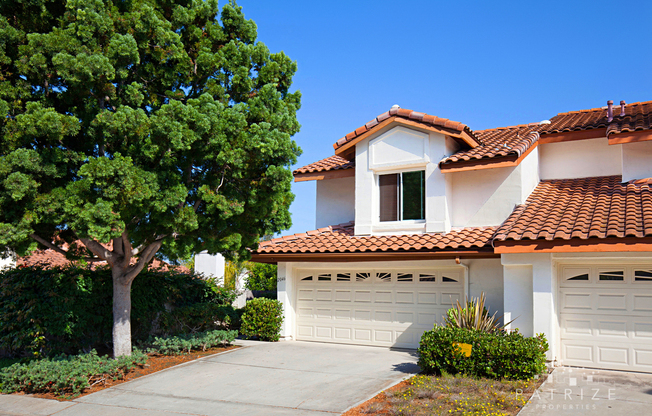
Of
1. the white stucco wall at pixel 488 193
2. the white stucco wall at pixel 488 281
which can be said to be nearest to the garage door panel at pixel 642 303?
the white stucco wall at pixel 488 281

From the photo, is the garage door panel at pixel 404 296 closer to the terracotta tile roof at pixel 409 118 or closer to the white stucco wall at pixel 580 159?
the terracotta tile roof at pixel 409 118

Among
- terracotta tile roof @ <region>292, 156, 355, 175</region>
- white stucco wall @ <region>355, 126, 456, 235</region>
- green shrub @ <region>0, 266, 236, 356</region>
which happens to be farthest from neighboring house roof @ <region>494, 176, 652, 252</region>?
green shrub @ <region>0, 266, 236, 356</region>

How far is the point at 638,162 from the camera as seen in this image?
1400 centimetres

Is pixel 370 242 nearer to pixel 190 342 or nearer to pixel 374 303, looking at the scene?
pixel 374 303

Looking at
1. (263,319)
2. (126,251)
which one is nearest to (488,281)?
(263,319)

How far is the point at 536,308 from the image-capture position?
11234mm

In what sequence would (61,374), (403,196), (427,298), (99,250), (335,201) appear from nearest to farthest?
(61,374) < (99,250) < (427,298) < (403,196) < (335,201)

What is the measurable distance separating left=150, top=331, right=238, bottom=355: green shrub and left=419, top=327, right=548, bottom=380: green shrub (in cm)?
533

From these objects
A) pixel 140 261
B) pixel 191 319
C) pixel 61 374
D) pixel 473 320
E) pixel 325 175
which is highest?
pixel 325 175

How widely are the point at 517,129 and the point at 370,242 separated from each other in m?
6.84

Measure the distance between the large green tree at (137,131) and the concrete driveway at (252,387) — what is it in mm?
2088

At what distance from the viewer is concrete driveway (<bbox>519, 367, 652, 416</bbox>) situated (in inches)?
316

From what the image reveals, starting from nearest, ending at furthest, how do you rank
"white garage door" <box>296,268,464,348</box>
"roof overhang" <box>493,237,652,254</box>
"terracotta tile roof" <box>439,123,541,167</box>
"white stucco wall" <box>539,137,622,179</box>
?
"roof overhang" <box>493,237,652,254</box> → "terracotta tile roof" <box>439,123,541,167</box> → "white garage door" <box>296,268,464,348</box> → "white stucco wall" <box>539,137,622,179</box>

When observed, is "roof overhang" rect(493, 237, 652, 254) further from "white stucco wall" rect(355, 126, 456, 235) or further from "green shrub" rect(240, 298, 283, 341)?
"green shrub" rect(240, 298, 283, 341)
